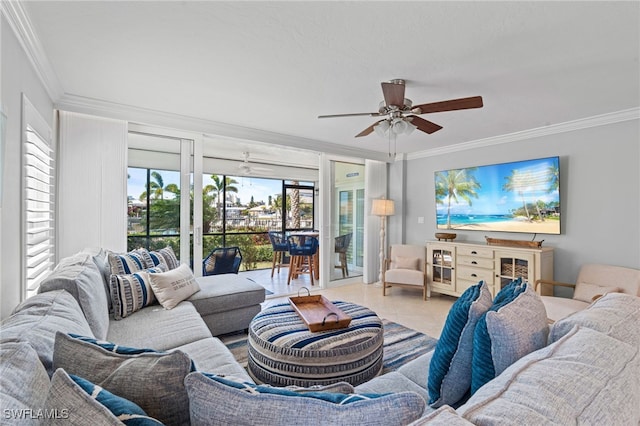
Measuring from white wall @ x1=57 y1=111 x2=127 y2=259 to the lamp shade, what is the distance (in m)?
3.51

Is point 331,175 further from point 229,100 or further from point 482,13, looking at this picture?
point 482,13

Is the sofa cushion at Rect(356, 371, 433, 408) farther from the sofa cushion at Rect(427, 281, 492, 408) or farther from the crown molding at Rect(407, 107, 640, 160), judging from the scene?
the crown molding at Rect(407, 107, 640, 160)

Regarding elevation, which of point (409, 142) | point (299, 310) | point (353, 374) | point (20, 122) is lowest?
point (353, 374)

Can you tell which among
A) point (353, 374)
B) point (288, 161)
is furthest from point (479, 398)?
point (288, 161)

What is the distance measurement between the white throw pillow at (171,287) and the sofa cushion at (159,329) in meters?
0.08

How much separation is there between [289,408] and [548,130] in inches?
177

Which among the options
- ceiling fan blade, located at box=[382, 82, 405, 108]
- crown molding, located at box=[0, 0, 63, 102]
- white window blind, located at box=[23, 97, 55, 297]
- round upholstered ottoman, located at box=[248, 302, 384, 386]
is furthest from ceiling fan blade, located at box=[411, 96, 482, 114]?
white window blind, located at box=[23, 97, 55, 297]

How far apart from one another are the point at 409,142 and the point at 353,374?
354cm

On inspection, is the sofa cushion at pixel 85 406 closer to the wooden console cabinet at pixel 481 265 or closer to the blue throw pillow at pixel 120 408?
the blue throw pillow at pixel 120 408

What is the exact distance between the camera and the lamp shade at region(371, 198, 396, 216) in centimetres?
505

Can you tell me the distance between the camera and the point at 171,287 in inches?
103

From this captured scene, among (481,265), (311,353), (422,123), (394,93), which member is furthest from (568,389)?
(481,265)

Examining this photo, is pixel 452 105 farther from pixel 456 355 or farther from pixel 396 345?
pixel 396 345

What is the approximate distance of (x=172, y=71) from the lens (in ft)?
7.81
